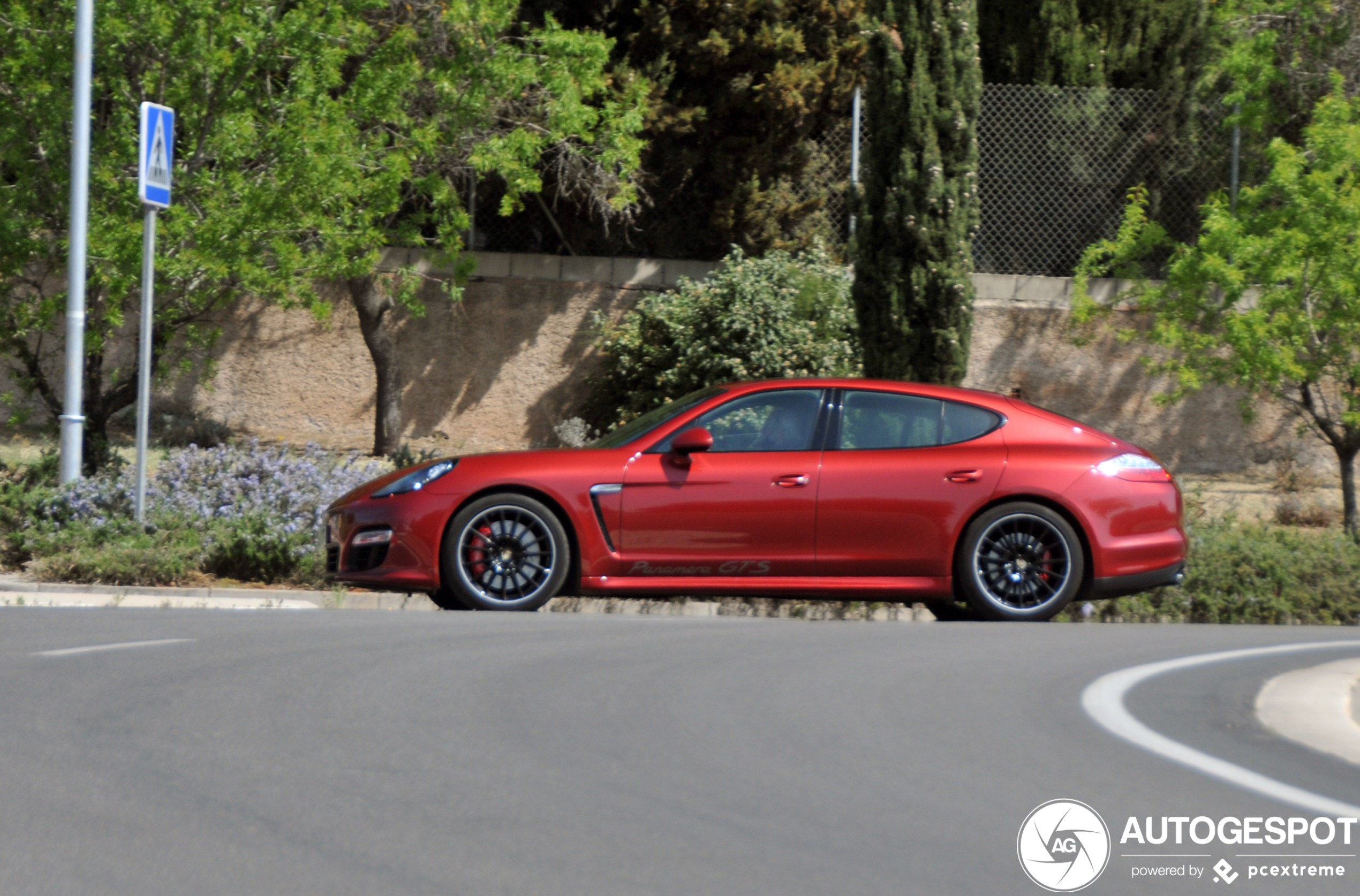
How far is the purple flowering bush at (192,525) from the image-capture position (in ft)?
33.8

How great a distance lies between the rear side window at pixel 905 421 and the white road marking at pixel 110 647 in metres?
3.95

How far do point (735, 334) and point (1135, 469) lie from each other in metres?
8.40

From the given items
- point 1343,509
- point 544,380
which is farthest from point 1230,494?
point 544,380

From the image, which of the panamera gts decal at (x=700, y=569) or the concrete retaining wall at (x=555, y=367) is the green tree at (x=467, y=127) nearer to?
the concrete retaining wall at (x=555, y=367)

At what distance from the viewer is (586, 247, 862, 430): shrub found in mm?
17344

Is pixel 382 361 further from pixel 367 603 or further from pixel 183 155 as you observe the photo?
pixel 367 603

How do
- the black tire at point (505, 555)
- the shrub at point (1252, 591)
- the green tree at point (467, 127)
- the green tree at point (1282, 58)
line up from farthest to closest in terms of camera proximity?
the green tree at point (1282, 58) → the green tree at point (467, 127) → the shrub at point (1252, 591) → the black tire at point (505, 555)

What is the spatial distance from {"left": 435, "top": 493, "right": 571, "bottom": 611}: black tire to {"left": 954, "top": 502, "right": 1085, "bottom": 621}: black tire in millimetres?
2369

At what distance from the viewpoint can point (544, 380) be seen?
18781 millimetres

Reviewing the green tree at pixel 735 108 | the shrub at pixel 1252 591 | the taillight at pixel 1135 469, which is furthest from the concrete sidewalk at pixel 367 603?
the green tree at pixel 735 108

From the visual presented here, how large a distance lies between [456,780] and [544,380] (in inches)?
551

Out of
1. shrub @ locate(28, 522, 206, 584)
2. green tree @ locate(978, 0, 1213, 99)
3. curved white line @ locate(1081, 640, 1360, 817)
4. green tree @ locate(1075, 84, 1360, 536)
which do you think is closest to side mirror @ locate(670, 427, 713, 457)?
curved white line @ locate(1081, 640, 1360, 817)

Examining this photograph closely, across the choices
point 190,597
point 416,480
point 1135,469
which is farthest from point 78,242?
point 1135,469

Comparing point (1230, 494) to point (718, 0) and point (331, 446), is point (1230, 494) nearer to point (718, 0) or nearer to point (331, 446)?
point (718, 0)
